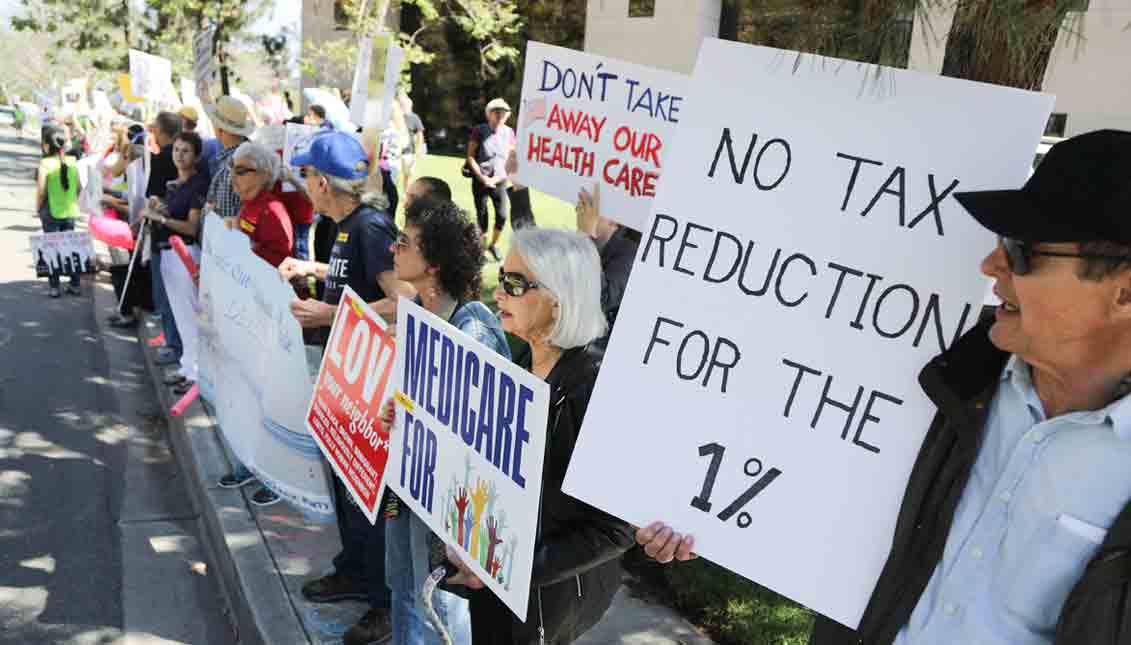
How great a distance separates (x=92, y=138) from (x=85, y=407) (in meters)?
8.49

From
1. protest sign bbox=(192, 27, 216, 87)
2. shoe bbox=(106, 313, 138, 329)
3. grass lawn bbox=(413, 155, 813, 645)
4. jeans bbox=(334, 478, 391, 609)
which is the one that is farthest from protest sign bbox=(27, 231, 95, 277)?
grass lawn bbox=(413, 155, 813, 645)

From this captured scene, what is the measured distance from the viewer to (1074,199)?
133cm

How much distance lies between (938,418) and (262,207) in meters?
4.02

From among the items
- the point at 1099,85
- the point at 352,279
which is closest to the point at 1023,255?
the point at 352,279

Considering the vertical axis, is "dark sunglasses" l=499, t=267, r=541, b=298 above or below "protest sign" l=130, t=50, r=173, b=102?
below

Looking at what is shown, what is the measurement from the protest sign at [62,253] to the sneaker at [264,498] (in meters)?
5.47

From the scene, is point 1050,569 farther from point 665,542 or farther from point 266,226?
point 266,226

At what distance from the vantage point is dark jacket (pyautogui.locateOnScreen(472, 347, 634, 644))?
6.76 feet

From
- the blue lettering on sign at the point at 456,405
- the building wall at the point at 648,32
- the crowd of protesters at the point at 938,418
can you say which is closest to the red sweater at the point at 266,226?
the crowd of protesters at the point at 938,418

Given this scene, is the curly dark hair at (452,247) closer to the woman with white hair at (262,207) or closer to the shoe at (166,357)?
the woman with white hair at (262,207)

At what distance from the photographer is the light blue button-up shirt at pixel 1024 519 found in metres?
1.36

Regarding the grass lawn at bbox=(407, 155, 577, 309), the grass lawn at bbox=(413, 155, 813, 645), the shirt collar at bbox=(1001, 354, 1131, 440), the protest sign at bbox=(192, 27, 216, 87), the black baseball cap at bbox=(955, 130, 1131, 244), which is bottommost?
the grass lawn at bbox=(413, 155, 813, 645)

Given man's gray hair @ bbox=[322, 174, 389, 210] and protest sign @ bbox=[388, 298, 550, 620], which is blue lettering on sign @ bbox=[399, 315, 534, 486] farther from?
man's gray hair @ bbox=[322, 174, 389, 210]

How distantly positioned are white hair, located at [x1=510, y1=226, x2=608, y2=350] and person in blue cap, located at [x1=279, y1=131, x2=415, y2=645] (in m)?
1.33
